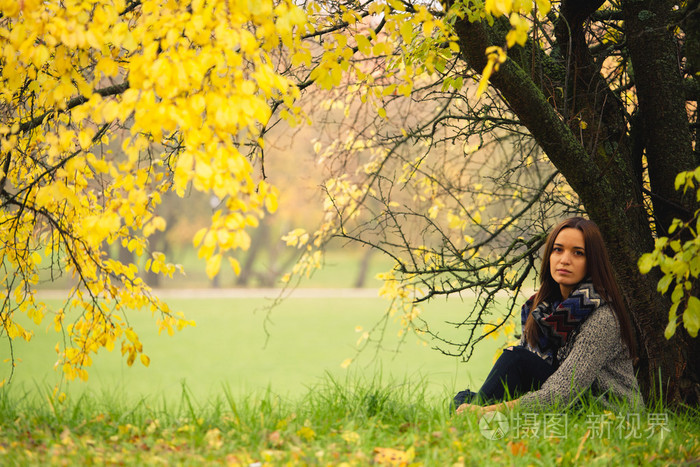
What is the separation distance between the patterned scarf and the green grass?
305 mm

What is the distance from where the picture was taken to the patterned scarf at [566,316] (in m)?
2.51

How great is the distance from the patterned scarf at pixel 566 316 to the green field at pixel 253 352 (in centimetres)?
822

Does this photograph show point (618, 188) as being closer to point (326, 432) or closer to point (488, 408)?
point (488, 408)

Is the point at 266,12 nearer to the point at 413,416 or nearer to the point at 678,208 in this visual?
the point at 413,416

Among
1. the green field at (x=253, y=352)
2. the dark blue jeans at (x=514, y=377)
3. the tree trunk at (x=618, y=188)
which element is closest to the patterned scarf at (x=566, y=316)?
the dark blue jeans at (x=514, y=377)

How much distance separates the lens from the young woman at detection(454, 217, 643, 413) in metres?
2.43

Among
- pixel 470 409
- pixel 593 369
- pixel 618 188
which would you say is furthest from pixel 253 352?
pixel 593 369

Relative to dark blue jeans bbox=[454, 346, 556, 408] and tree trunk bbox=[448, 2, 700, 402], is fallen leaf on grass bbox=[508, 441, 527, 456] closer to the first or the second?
dark blue jeans bbox=[454, 346, 556, 408]

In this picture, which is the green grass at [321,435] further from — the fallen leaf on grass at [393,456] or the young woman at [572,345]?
the young woman at [572,345]

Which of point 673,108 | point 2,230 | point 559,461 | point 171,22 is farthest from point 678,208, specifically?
point 2,230

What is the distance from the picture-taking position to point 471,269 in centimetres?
348

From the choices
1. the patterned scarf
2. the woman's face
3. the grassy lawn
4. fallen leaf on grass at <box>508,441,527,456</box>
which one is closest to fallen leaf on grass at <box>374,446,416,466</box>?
the grassy lawn

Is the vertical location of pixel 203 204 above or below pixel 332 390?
above

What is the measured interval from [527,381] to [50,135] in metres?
2.07
